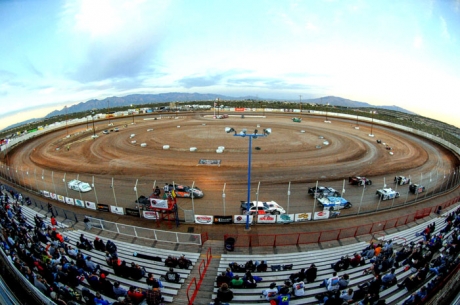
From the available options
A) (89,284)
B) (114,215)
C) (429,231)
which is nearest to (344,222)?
(429,231)

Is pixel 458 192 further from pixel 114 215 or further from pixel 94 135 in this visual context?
pixel 94 135

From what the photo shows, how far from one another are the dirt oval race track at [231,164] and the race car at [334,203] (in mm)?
838

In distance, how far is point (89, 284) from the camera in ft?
39.0

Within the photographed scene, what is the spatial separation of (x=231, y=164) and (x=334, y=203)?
55.7 feet

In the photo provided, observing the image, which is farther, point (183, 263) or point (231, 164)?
point (231, 164)

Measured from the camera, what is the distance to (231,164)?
37.7 m

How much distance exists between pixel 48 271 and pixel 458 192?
127ft

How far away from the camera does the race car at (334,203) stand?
79.4ft

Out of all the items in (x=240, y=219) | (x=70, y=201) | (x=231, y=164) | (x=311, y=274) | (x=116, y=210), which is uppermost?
(x=231, y=164)

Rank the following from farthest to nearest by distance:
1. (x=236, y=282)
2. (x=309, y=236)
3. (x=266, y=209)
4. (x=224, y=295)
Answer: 1. (x=266, y=209)
2. (x=309, y=236)
3. (x=236, y=282)
4. (x=224, y=295)

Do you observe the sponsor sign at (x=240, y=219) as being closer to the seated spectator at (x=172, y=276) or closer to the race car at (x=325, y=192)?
the race car at (x=325, y=192)

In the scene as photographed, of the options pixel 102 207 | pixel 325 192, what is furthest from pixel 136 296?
pixel 325 192

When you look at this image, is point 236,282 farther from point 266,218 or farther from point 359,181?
point 359,181

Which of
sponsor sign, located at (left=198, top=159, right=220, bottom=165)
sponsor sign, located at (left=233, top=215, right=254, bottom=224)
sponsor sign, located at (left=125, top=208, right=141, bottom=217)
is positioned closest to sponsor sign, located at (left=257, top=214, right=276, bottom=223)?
sponsor sign, located at (left=233, top=215, right=254, bottom=224)
